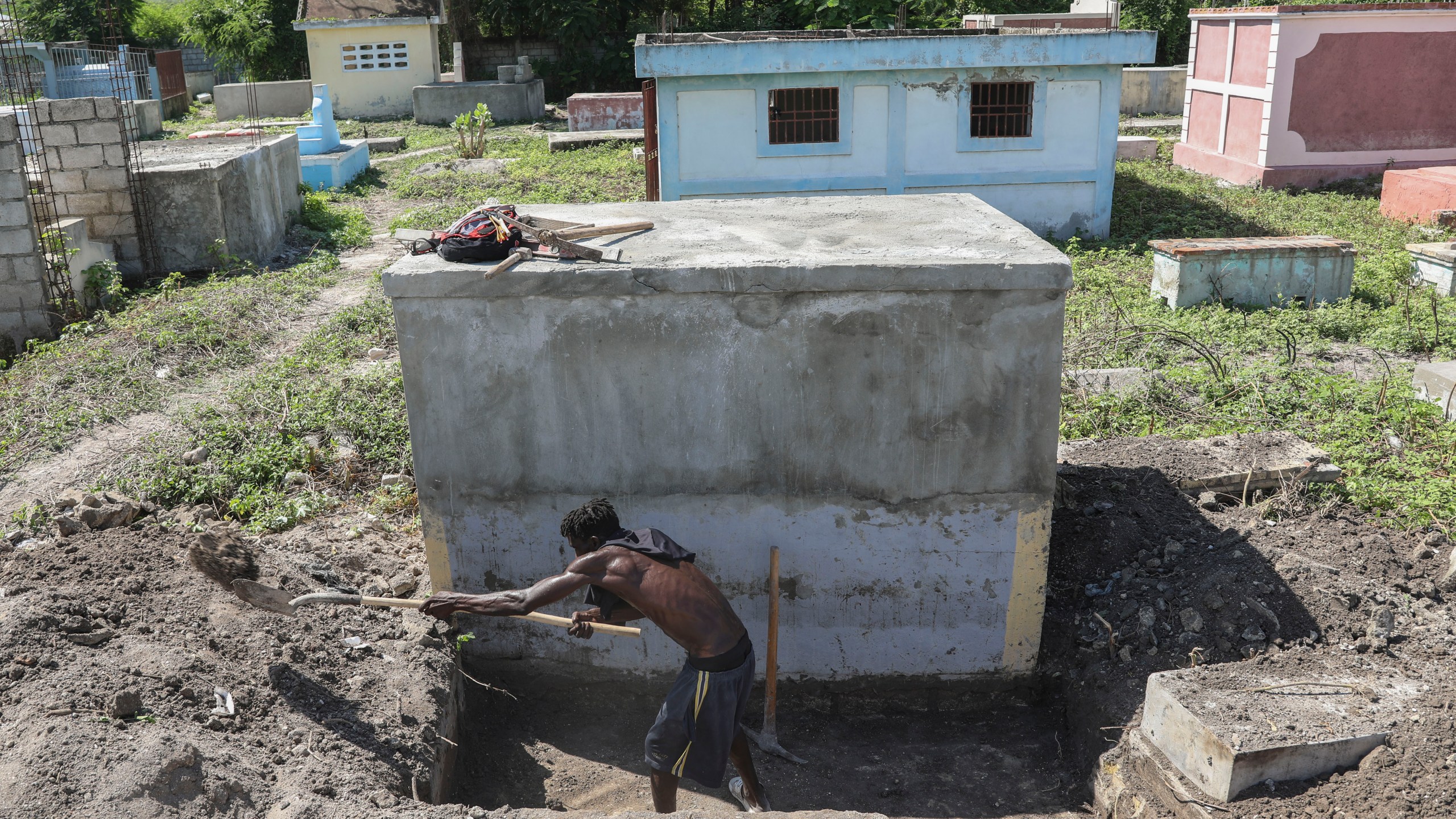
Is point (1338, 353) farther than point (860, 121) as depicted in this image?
No

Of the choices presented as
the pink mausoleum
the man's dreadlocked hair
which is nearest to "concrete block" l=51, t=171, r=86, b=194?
the man's dreadlocked hair

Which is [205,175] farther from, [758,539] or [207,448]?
[758,539]

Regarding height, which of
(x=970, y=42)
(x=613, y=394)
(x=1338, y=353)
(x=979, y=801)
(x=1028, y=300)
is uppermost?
(x=970, y=42)

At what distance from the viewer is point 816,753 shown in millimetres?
4543

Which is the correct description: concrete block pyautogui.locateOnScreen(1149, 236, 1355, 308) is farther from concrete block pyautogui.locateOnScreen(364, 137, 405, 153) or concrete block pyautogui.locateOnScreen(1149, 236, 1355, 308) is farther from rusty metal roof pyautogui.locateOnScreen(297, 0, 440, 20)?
rusty metal roof pyautogui.locateOnScreen(297, 0, 440, 20)

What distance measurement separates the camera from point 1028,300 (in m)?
4.18

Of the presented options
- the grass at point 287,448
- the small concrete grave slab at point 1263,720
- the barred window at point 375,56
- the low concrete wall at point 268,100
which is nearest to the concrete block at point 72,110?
the grass at point 287,448

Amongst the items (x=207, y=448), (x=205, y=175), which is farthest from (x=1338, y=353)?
(x=205, y=175)

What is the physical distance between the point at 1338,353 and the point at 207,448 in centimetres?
838

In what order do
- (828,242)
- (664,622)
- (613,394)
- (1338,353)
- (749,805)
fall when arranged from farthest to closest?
(1338,353), (828,242), (613,394), (749,805), (664,622)

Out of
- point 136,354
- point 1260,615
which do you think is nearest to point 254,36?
point 136,354

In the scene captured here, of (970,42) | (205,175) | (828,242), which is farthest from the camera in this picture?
(970,42)

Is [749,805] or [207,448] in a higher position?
[207,448]

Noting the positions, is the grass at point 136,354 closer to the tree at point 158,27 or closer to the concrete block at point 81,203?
the concrete block at point 81,203
